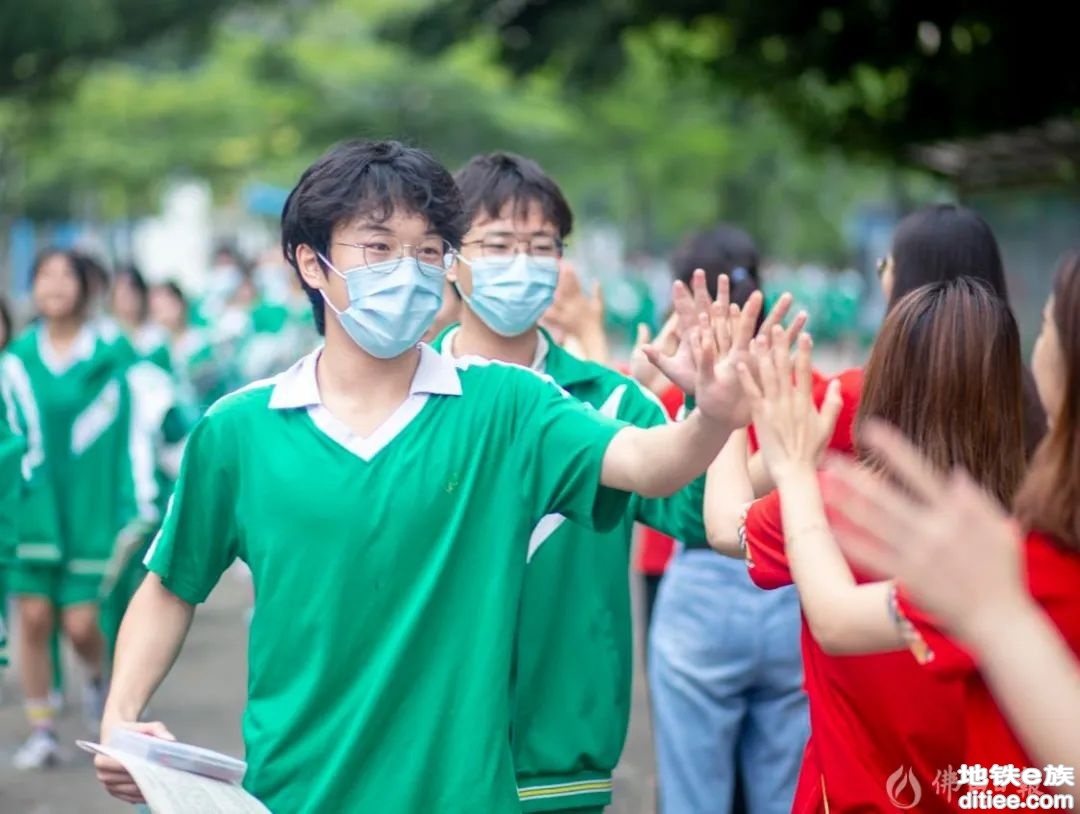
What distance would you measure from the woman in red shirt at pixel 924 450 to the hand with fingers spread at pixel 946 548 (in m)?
0.57

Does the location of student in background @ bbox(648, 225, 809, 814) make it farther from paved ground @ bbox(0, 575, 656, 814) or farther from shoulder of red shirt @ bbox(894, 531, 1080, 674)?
shoulder of red shirt @ bbox(894, 531, 1080, 674)

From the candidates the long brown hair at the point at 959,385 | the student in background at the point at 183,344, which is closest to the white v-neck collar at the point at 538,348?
the long brown hair at the point at 959,385

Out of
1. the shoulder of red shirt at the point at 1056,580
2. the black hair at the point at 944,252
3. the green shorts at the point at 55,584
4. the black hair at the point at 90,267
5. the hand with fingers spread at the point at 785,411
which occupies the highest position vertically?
the black hair at the point at 944,252

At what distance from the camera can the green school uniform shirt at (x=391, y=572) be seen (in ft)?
11.5

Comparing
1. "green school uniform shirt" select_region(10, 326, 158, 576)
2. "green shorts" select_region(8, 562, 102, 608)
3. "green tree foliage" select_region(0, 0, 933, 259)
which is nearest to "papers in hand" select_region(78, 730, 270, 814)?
"green shorts" select_region(8, 562, 102, 608)

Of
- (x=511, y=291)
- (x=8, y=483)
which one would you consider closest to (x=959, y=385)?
(x=511, y=291)

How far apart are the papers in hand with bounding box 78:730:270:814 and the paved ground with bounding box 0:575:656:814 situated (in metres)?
4.01

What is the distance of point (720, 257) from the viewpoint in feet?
19.1

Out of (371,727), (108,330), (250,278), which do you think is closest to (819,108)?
(250,278)

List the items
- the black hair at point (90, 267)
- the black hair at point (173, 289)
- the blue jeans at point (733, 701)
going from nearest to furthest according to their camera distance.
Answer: the blue jeans at point (733, 701), the black hair at point (90, 267), the black hair at point (173, 289)

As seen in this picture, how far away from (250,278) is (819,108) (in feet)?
18.8

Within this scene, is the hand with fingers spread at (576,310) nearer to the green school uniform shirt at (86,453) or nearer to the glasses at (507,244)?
the glasses at (507,244)

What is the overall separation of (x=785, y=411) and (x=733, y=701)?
7.55ft

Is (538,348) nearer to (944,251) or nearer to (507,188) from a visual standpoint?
(507,188)
